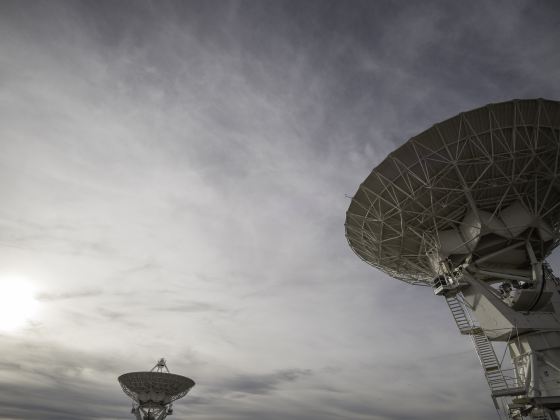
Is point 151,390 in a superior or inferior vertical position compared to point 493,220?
inferior

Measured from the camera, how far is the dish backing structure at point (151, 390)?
1682 inches

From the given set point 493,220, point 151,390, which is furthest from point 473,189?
point 151,390

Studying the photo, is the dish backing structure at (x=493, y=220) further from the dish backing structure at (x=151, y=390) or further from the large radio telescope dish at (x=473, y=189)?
the dish backing structure at (x=151, y=390)

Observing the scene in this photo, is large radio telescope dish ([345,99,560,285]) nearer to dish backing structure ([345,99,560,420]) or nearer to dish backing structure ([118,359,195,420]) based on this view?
dish backing structure ([345,99,560,420])

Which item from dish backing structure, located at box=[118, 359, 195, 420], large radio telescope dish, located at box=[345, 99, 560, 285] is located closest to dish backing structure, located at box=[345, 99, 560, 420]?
large radio telescope dish, located at box=[345, 99, 560, 285]

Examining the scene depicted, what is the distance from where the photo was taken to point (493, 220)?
20594 mm

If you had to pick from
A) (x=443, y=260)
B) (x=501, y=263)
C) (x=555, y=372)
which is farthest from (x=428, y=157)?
(x=555, y=372)

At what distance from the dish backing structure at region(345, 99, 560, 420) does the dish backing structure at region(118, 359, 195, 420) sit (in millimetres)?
36535

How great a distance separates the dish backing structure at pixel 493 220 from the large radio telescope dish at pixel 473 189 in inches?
2.3

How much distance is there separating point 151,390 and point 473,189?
45.6m

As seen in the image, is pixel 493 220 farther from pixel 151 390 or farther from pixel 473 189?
pixel 151 390

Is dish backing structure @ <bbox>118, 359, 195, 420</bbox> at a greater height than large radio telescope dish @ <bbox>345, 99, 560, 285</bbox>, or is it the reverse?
large radio telescope dish @ <bbox>345, 99, 560, 285</bbox>

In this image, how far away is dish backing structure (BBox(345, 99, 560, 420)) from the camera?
18.3 metres

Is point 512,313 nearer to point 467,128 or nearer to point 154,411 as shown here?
point 467,128
